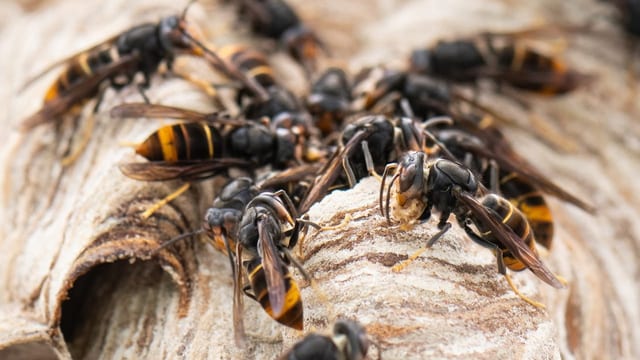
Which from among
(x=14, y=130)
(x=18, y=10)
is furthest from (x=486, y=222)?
(x=18, y=10)

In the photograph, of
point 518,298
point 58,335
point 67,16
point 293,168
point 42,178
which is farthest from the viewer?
point 67,16

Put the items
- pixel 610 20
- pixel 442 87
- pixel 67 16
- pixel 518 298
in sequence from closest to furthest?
pixel 518 298
pixel 442 87
pixel 67 16
pixel 610 20

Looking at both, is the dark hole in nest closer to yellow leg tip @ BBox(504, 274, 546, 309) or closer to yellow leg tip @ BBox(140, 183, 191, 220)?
yellow leg tip @ BBox(140, 183, 191, 220)

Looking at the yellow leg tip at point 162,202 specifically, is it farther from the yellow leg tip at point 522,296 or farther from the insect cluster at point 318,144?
the yellow leg tip at point 522,296

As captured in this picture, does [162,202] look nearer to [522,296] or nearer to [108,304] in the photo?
[108,304]

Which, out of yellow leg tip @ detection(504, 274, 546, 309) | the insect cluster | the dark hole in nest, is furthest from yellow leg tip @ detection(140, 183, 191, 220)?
yellow leg tip @ detection(504, 274, 546, 309)

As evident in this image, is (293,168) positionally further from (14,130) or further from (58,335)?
(14,130)
